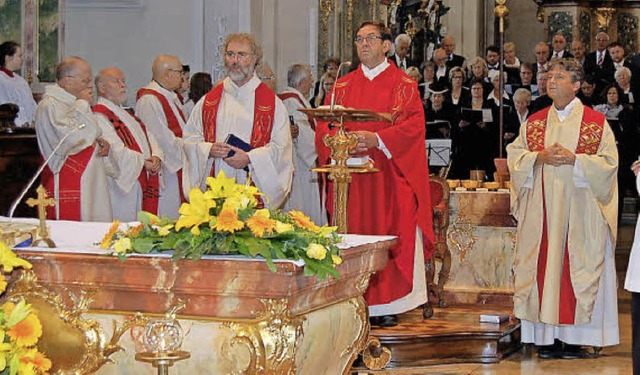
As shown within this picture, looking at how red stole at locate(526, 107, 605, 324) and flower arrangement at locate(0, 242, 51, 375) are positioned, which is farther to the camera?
red stole at locate(526, 107, 605, 324)

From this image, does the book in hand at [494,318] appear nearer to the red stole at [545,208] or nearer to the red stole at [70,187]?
the red stole at [545,208]

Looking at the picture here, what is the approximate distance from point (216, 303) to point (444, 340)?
370cm

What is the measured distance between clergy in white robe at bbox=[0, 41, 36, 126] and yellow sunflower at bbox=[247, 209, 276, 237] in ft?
20.8

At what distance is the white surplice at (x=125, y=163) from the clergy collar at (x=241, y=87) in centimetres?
102

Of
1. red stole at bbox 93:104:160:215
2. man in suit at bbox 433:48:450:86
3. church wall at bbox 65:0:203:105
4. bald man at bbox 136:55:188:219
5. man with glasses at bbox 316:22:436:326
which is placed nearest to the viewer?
man with glasses at bbox 316:22:436:326

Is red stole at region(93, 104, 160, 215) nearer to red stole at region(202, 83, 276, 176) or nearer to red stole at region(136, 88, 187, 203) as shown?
red stole at region(136, 88, 187, 203)

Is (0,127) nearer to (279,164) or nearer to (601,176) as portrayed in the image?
(279,164)

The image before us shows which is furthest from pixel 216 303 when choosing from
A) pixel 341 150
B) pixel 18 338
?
pixel 341 150

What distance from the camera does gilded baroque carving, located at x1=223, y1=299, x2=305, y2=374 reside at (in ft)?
14.5

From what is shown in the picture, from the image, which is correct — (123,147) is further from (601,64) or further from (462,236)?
(601,64)

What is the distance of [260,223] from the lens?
445cm

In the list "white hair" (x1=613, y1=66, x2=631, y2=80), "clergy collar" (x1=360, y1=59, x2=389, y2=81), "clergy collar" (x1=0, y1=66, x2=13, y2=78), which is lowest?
"clergy collar" (x1=360, y1=59, x2=389, y2=81)

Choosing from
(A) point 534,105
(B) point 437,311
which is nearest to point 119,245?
(B) point 437,311

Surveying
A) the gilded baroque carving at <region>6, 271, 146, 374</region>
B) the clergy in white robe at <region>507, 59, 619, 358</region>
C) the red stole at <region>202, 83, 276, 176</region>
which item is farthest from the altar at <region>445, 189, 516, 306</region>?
the gilded baroque carving at <region>6, 271, 146, 374</region>
